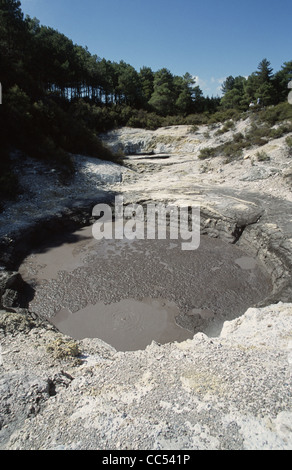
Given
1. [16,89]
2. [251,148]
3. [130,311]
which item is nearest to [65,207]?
[130,311]

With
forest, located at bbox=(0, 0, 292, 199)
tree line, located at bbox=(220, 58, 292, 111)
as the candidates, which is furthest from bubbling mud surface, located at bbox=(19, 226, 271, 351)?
tree line, located at bbox=(220, 58, 292, 111)

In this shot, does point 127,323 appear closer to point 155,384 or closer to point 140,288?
point 140,288

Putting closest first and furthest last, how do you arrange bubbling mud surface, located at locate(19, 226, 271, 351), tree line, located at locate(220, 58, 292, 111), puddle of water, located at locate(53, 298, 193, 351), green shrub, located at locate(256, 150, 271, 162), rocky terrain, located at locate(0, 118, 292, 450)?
rocky terrain, located at locate(0, 118, 292, 450) < puddle of water, located at locate(53, 298, 193, 351) < bubbling mud surface, located at locate(19, 226, 271, 351) < green shrub, located at locate(256, 150, 271, 162) < tree line, located at locate(220, 58, 292, 111)

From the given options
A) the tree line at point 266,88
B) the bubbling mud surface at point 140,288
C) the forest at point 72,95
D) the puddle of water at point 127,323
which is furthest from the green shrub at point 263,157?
the tree line at point 266,88

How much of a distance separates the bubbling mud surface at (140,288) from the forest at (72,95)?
6119 millimetres

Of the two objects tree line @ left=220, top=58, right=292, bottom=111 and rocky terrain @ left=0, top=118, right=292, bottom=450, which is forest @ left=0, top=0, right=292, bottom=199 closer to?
tree line @ left=220, top=58, right=292, bottom=111

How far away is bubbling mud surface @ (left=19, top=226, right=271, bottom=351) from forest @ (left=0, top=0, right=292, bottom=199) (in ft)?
20.1

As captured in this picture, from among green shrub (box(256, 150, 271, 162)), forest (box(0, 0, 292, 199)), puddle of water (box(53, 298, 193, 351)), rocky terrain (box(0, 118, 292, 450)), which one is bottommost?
puddle of water (box(53, 298, 193, 351))

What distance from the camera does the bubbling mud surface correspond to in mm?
6570

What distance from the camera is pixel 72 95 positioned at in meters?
33.1

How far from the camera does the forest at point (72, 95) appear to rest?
15914 millimetres

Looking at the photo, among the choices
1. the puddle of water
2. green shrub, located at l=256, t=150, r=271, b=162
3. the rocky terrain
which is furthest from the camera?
green shrub, located at l=256, t=150, r=271, b=162

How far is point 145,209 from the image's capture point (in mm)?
12930

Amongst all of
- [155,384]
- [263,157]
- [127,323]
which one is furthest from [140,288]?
[263,157]
